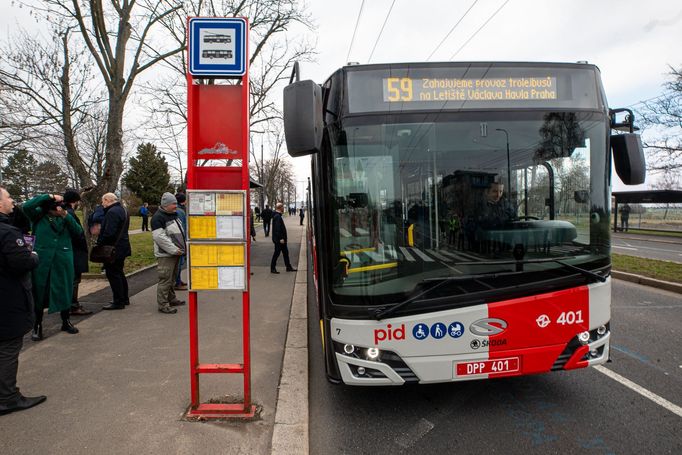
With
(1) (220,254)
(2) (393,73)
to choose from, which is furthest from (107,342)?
(2) (393,73)

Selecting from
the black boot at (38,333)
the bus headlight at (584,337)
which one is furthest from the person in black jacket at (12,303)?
the bus headlight at (584,337)

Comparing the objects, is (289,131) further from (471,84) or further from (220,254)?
(471,84)

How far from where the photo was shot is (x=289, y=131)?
2.84m

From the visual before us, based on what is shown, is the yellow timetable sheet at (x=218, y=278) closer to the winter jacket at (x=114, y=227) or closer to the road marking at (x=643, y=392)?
the road marking at (x=643, y=392)

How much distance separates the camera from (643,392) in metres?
3.68

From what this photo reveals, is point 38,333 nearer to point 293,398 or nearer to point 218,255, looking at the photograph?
point 218,255

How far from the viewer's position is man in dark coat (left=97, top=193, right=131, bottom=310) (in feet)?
20.3

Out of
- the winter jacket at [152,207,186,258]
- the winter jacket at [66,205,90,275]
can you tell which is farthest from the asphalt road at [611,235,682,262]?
the winter jacket at [66,205,90,275]

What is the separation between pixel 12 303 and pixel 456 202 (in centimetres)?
360

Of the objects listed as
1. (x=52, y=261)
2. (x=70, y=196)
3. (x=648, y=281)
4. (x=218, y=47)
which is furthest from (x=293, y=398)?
(x=648, y=281)

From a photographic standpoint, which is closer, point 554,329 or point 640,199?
point 554,329

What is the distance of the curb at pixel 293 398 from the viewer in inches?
111

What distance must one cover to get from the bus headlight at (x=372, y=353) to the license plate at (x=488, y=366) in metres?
0.62

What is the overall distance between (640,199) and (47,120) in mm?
32616
